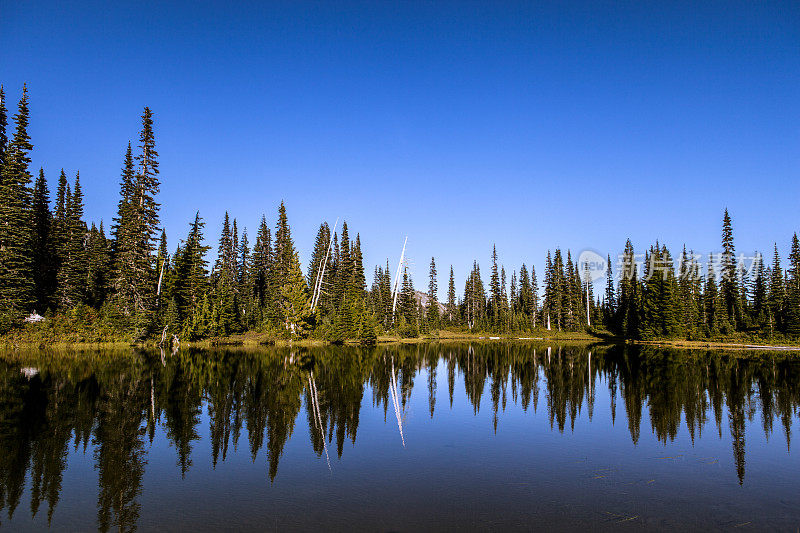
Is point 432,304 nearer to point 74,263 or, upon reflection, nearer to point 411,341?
point 411,341

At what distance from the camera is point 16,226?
44844 mm

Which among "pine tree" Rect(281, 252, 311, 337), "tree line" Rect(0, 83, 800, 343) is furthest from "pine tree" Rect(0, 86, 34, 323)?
"pine tree" Rect(281, 252, 311, 337)

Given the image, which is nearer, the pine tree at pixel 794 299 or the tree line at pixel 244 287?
the tree line at pixel 244 287

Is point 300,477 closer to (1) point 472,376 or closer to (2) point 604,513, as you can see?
(2) point 604,513

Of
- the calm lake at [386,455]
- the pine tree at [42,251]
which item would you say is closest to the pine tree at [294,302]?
the pine tree at [42,251]

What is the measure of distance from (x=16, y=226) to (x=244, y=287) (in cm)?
3444

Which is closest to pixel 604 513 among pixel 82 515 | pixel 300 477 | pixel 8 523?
pixel 300 477

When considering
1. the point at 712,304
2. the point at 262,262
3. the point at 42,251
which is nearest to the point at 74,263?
the point at 42,251

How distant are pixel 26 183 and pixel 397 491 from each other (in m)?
55.4

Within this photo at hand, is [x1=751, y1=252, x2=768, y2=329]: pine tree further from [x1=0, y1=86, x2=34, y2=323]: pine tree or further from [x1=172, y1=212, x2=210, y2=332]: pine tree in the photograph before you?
[x1=0, y1=86, x2=34, y2=323]: pine tree

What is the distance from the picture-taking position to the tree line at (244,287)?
48344mm

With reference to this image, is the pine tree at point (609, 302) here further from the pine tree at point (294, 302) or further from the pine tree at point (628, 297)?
the pine tree at point (294, 302)

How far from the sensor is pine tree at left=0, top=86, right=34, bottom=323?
140 feet

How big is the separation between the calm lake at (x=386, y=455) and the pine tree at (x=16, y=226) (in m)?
21.4
